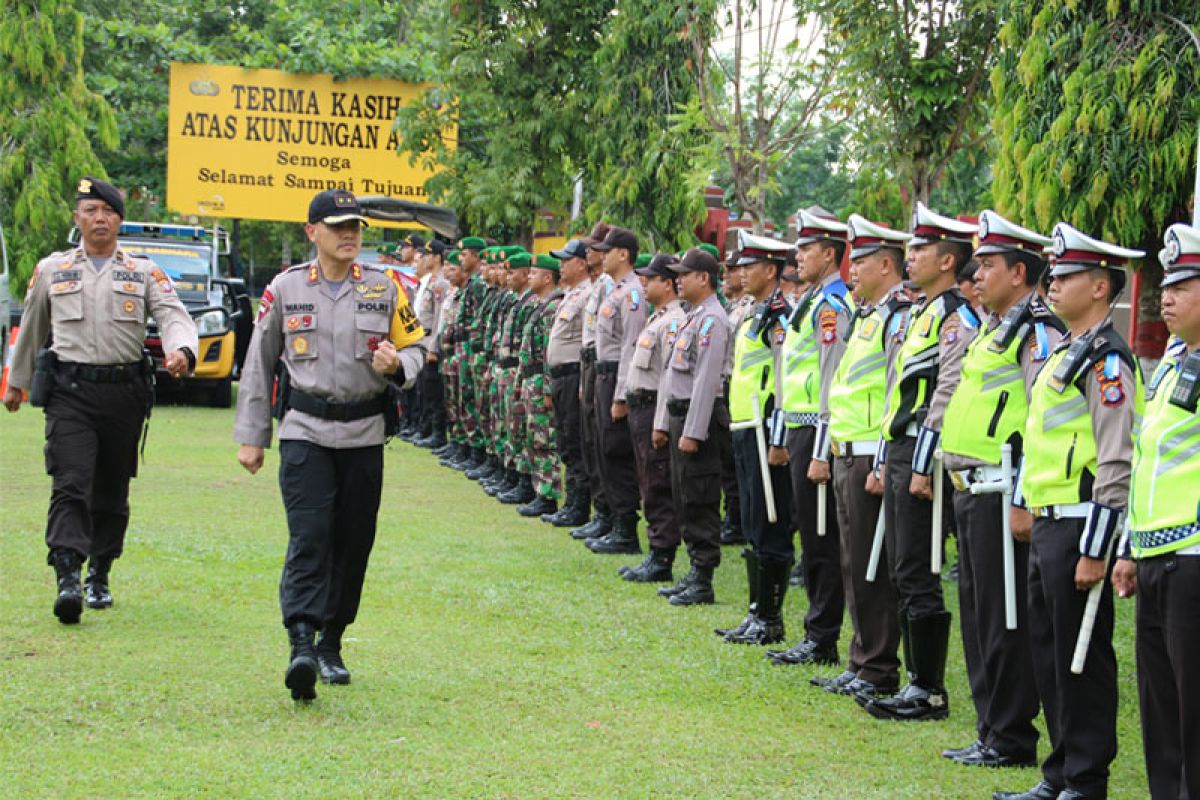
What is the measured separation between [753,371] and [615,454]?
3168mm

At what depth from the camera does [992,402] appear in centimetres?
639

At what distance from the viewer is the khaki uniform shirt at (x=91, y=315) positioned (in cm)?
877

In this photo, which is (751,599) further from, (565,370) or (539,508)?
(539,508)

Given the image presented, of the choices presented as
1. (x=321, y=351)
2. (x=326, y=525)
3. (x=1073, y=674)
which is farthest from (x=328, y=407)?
(x=1073, y=674)

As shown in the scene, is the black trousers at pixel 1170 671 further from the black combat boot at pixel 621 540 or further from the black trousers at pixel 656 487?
the black combat boot at pixel 621 540

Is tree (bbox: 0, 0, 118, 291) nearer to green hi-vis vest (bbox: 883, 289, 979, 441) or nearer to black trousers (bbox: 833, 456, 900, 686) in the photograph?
black trousers (bbox: 833, 456, 900, 686)

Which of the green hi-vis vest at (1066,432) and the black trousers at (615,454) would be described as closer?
the green hi-vis vest at (1066,432)

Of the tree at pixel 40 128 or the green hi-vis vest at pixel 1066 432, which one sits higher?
the tree at pixel 40 128

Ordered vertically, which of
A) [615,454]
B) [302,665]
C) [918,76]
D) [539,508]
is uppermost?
[918,76]

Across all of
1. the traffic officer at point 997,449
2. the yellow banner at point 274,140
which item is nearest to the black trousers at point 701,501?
the traffic officer at point 997,449

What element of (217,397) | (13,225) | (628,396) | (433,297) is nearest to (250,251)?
(13,225)

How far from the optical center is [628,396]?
11.2 metres

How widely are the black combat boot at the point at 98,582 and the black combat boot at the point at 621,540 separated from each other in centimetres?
397

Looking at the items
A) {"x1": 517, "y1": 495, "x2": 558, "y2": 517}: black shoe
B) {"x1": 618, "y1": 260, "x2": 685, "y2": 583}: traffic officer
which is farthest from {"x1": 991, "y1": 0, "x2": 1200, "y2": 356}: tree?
{"x1": 517, "y1": 495, "x2": 558, "y2": 517}: black shoe
